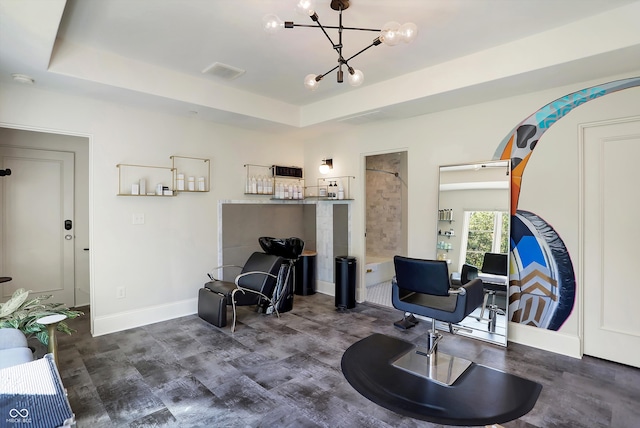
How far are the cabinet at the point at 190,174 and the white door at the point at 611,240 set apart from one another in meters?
4.14

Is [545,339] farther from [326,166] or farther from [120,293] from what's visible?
[120,293]

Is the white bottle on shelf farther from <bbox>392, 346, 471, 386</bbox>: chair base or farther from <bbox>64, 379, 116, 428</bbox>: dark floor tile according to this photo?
<bbox>392, 346, 471, 386</bbox>: chair base

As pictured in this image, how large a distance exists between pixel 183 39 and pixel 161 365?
9.14ft

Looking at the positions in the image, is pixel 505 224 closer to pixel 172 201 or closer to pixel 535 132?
pixel 535 132

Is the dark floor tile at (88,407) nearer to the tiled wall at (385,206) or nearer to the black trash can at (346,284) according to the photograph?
the black trash can at (346,284)

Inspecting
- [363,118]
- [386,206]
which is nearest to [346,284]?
[363,118]

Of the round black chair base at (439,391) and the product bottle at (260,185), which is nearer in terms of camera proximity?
the round black chair base at (439,391)

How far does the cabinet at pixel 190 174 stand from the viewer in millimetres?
4124

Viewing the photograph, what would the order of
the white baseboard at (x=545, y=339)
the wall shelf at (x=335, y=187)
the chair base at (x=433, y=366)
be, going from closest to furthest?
the chair base at (x=433, y=366), the white baseboard at (x=545, y=339), the wall shelf at (x=335, y=187)

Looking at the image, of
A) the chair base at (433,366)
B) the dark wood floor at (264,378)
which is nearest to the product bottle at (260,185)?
the dark wood floor at (264,378)

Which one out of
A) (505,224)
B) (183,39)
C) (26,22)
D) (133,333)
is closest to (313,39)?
(183,39)

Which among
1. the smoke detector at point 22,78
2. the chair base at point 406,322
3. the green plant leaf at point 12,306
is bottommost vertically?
the chair base at point 406,322

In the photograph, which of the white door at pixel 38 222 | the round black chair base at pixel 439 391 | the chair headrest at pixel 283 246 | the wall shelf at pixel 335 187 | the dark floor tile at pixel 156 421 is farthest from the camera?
the wall shelf at pixel 335 187

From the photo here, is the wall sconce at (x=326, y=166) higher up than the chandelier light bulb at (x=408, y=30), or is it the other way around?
the chandelier light bulb at (x=408, y=30)
